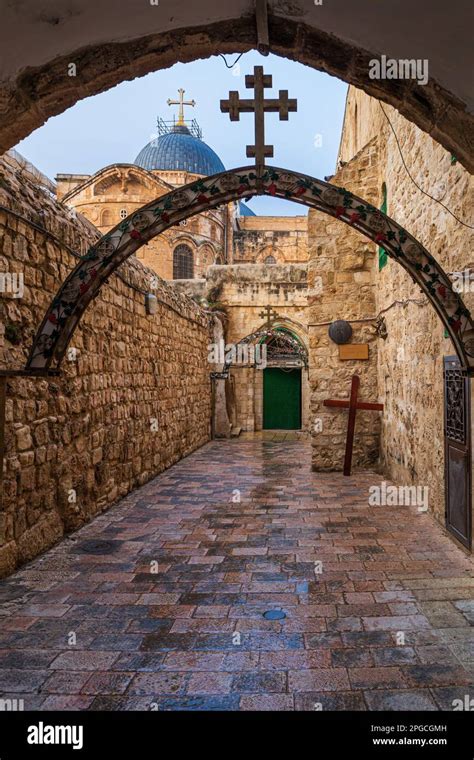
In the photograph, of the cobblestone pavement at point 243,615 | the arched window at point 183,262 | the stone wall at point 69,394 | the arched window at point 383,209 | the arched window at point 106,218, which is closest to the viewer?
the cobblestone pavement at point 243,615

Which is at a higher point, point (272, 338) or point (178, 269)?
point (178, 269)

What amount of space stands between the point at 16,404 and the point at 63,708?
2375mm

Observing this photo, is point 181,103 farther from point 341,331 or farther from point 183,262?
point 341,331

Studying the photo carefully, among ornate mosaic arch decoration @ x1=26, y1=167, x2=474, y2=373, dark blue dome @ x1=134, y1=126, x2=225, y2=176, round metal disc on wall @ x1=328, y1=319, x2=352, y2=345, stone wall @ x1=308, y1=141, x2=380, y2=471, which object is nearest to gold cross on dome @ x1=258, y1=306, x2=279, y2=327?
stone wall @ x1=308, y1=141, x2=380, y2=471

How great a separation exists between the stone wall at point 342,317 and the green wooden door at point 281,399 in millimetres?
8698

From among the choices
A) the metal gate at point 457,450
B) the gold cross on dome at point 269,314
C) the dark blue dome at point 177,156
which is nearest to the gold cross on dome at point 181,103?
the dark blue dome at point 177,156

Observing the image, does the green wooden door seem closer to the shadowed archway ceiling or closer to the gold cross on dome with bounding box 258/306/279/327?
the gold cross on dome with bounding box 258/306/279/327

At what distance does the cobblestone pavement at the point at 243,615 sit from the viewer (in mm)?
2461

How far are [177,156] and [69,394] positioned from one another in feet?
94.3

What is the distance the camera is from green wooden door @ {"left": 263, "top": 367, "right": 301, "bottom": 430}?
59.4ft

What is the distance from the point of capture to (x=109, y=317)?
644 cm

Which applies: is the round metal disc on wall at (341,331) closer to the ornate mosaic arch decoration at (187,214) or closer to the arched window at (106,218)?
the ornate mosaic arch decoration at (187,214)

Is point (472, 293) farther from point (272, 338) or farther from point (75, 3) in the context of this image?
point (272, 338)
